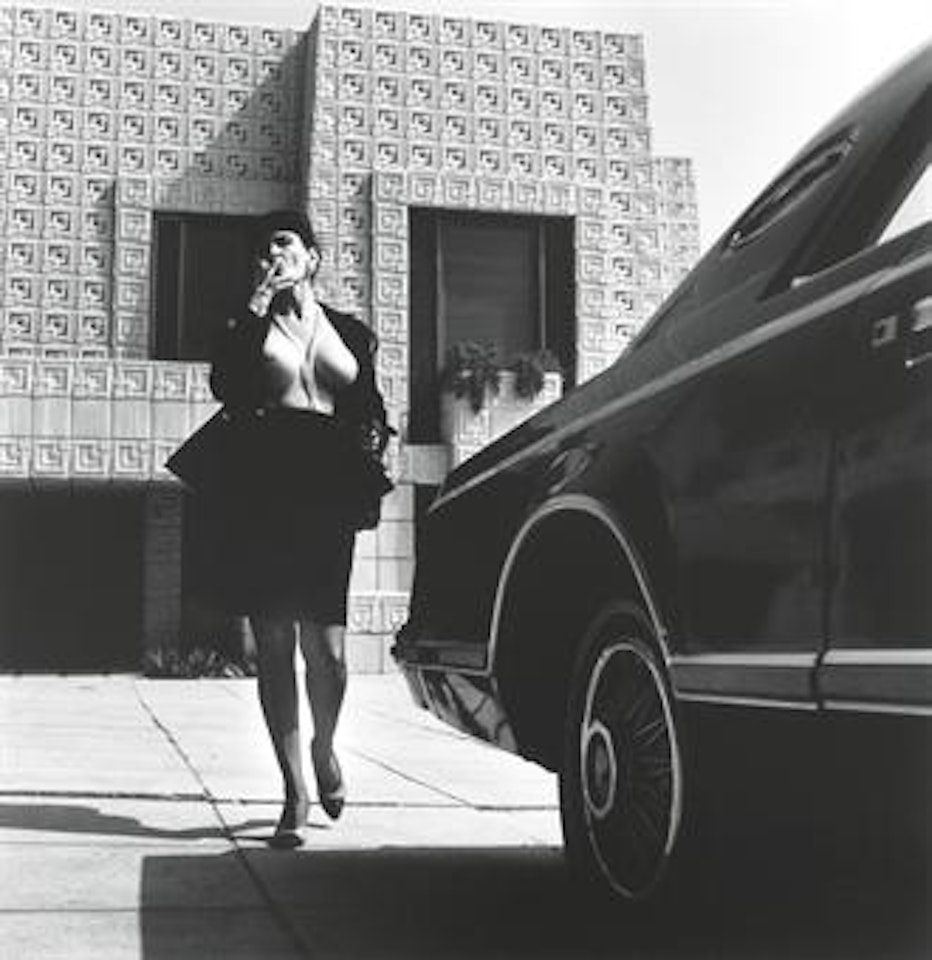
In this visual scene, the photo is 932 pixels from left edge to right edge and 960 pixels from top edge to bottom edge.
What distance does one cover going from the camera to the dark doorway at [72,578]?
1719 centimetres

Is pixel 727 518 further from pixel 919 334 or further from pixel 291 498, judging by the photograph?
pixel 291 498

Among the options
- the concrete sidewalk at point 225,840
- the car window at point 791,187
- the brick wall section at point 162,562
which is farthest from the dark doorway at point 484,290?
the car window at point 791,187

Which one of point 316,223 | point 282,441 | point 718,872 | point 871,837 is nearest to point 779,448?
point 871,837

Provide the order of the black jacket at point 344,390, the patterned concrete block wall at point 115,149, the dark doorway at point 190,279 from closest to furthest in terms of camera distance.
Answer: the black jacket at point 344,390, the patterned concrete block wall at point 115,149, the dark doorway at point 190,279

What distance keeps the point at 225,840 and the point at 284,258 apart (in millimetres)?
1653

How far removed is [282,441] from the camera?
4.23m

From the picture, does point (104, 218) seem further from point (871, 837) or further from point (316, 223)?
point (871, 837)

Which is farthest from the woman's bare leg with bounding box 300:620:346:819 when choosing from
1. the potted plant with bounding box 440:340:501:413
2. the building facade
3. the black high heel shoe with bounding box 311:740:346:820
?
the potted plant with bounding box 440:340:501:413

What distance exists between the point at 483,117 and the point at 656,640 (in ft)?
52.9

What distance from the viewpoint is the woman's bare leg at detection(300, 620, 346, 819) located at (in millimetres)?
4234

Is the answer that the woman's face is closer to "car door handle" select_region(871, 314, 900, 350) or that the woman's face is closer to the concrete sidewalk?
the concrete sidewalk

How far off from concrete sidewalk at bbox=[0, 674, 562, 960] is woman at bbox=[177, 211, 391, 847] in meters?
0.37

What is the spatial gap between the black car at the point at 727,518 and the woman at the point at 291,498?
62 centimetres

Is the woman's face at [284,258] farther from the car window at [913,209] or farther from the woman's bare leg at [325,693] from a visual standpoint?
the car window at [913,209]
